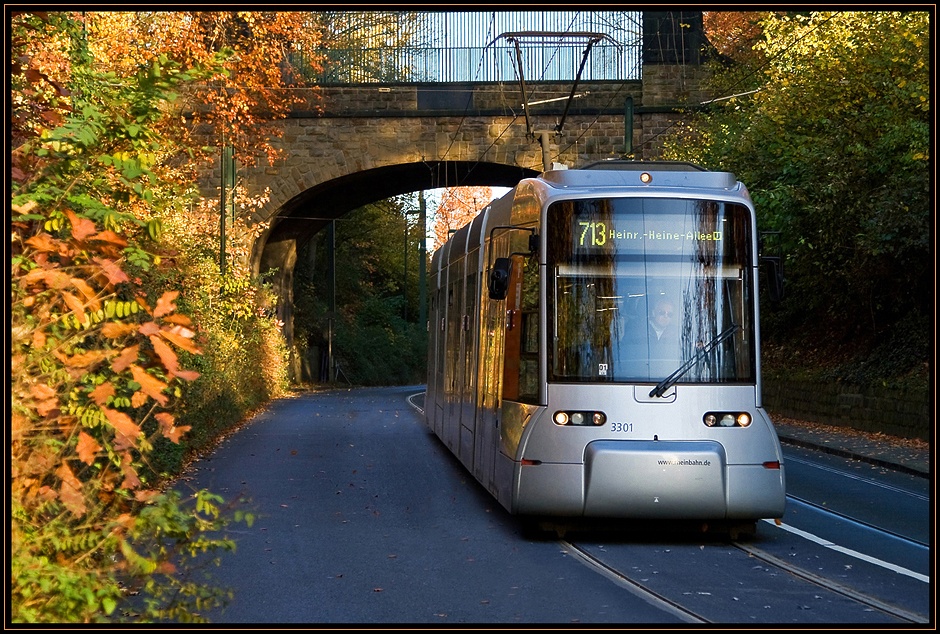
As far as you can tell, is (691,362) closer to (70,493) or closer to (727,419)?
(727,419)

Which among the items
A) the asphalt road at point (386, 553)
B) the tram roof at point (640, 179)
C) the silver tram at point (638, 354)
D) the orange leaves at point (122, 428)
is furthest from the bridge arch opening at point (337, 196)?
the orange leaves at point (122, 428)

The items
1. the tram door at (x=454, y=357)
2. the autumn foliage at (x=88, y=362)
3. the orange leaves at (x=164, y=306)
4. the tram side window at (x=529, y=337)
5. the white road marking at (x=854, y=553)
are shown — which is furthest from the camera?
the tram door at (x=454, y=357)

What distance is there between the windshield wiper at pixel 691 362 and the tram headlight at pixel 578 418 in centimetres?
49

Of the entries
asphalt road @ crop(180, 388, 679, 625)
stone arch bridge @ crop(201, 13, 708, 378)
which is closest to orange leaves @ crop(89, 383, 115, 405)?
asphalt road @ crop(180, 388, 679, 625)

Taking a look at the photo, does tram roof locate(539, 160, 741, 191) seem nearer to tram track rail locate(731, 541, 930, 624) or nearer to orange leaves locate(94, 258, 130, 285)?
tram track rail locate(731, 541, 930, 624)

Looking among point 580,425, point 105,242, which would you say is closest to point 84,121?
point 105,242

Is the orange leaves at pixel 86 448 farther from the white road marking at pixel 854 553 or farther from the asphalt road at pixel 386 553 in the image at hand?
the white road marking at pixel 854 553

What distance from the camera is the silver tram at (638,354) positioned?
8836mm

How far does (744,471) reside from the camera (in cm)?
888

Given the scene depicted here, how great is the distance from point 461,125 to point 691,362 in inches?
921

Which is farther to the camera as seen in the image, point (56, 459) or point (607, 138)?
point (607, 138)

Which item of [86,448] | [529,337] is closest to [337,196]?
[529,337]

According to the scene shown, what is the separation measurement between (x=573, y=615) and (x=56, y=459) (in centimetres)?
301

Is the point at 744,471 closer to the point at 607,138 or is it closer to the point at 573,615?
the point at 573,615
